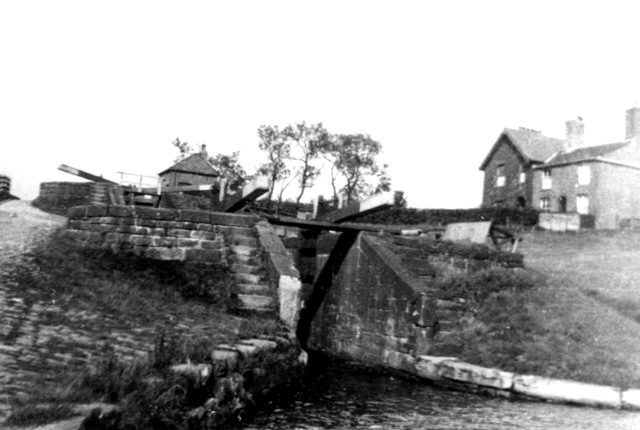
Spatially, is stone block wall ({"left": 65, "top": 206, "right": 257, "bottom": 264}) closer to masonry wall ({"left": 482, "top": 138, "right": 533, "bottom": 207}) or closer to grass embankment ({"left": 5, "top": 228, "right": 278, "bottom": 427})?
grass embankment ({"left": 5, "top": 228, "right": 278, "bottom": 427})

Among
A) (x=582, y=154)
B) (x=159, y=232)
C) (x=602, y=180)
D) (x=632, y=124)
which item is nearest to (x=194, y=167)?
(x=582, y=154)

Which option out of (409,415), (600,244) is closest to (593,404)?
(409,415)

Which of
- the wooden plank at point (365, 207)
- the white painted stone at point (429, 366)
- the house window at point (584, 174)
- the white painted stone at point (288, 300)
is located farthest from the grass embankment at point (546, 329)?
the house window at point (584, 174)

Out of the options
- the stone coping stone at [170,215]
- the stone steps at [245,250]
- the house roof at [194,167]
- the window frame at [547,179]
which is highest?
the house roof at [194,167]

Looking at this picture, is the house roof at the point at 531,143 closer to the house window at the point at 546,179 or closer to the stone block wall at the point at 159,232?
the house window at the point at 546,179

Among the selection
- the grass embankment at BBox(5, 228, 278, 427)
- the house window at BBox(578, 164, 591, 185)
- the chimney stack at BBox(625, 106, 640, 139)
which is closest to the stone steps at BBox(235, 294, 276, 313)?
the grass embankment at BBox(5, 228, 278, 427)

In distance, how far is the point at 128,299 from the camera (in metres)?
7.42

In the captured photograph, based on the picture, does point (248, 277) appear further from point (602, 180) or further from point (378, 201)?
point (602, 180)

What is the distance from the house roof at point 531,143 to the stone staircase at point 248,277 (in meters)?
37.8

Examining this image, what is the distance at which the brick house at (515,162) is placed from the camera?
4409 centimetres

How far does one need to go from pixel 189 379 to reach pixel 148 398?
0.72 metres

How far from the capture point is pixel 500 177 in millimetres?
46938

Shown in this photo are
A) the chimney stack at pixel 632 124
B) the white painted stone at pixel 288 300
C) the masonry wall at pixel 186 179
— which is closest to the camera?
the white painted stone at pixel 288 300

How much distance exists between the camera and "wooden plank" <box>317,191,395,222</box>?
37.9 feet
